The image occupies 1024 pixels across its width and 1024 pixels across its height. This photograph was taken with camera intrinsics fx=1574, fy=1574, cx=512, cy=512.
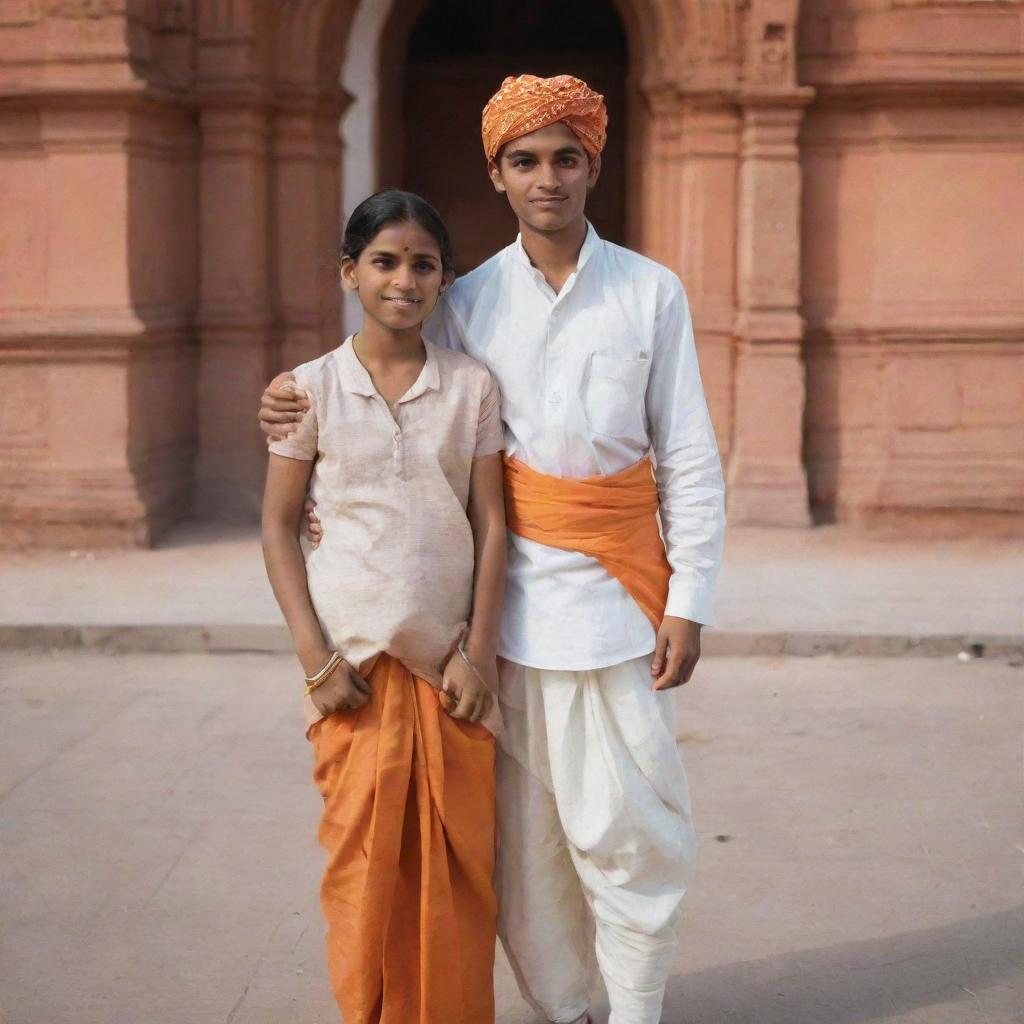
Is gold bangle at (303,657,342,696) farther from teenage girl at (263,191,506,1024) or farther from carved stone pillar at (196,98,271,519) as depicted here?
carved stone pillar at (196,98,271,519)

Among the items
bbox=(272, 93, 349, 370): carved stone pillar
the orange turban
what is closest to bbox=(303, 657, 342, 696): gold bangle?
the orange turban

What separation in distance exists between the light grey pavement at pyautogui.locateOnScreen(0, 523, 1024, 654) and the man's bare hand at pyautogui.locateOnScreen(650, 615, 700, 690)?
361cm

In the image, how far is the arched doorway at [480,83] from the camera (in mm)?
13914

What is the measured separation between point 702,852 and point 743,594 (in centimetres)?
319

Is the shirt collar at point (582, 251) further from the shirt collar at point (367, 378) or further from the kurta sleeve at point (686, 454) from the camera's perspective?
the shirt collar at point (367, 378)

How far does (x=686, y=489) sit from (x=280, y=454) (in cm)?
81

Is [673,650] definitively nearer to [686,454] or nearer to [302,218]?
[686,454]

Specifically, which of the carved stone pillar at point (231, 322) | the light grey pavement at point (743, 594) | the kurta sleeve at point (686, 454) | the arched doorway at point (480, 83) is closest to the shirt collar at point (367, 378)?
the kurta sleeve at point (686, 454)

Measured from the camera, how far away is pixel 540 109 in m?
2.96

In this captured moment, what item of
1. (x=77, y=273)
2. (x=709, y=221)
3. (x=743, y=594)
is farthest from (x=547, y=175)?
(x=709, y=221)

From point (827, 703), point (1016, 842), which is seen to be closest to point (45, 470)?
point (827, 703)

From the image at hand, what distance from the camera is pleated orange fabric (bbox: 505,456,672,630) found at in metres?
3.07

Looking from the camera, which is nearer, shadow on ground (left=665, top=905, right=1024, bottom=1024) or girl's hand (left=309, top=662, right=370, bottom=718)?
girl's hand (left=309, top=662, right=370, bottom=718)

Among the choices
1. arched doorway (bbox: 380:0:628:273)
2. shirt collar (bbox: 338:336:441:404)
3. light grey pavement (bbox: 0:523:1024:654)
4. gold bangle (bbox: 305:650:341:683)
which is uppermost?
arched doorway (bbox: 380:0:628:273)
